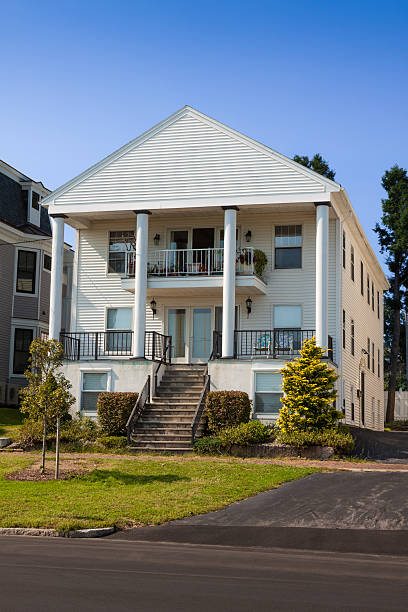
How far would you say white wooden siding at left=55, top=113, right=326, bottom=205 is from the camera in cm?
2578

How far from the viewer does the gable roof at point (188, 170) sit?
25750 mm

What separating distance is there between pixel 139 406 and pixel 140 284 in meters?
4.44

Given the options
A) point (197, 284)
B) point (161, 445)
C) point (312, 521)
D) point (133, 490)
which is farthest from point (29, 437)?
point (312, 521)

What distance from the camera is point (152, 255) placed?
28.3 m

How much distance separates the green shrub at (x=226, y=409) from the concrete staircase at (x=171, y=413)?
499mm

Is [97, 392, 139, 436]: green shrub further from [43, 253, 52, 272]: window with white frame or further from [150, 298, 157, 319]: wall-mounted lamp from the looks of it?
[43, 253, 52, 272]: window with white frame

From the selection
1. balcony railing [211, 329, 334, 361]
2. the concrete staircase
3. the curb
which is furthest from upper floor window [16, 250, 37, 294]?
the curb

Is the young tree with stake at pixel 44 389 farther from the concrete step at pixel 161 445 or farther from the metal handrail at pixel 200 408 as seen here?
the metal handrail at pixel 200 408

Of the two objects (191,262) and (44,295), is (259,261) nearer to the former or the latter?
(191,262)

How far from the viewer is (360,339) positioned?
32.3 meters

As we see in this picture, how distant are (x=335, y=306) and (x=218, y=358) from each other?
4.35m

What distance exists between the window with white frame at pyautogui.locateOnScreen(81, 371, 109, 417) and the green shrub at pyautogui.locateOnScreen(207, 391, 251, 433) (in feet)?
13.6

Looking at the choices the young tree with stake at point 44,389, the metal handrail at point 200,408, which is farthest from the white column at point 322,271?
the young tree with stake at point 44,389

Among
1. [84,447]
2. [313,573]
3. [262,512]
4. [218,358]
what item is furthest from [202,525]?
[218,358]
